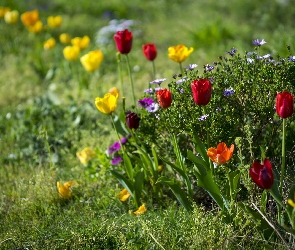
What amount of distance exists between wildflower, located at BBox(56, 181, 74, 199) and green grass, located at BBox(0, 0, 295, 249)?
4cm

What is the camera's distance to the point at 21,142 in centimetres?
421

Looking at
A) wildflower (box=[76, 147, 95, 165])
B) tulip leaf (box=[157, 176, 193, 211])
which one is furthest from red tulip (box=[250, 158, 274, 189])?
wildflower (box=[76, 147, 95, 165])

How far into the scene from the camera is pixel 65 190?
326cm

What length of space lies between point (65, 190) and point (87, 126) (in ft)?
3.89

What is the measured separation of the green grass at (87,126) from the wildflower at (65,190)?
45 mm

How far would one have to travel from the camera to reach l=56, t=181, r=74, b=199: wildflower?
3.25 m

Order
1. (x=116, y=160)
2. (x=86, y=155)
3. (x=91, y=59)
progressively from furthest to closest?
(x=91, y=59) < (x=86, y=155) < (x=116, y=160)

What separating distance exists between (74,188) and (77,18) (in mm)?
4544

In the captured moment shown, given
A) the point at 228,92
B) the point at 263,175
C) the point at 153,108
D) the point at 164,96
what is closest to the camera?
the point at 263,175

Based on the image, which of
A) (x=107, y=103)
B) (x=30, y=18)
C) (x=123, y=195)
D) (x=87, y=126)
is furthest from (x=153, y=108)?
(x=30, y=18)

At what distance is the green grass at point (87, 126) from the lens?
2672 mm

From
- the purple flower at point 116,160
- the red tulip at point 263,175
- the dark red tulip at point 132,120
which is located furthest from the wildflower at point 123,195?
the red tulip at point 263,175

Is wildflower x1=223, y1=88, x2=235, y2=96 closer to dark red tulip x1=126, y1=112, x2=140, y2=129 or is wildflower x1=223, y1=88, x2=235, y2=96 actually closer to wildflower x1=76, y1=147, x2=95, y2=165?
dark red tulip x1=126, y1=112, x2=140, y2=129

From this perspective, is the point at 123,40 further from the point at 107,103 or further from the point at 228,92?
the point at 228,92
